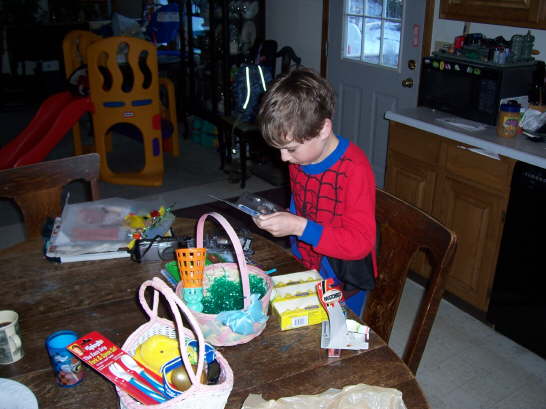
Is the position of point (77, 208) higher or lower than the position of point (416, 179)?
higher

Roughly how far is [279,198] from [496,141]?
1.87m

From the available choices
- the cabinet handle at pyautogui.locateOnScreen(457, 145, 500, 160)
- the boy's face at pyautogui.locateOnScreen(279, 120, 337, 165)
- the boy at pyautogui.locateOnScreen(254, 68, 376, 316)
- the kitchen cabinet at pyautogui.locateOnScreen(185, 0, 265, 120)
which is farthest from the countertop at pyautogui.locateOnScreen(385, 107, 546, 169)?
the kitchen cabinet at pyautogui.locateOnScreen(185, 0, 265, 120)

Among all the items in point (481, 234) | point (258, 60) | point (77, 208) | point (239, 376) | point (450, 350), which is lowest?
point (450, 350)

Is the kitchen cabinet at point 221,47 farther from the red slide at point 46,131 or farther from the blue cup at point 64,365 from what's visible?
the blue cup at point 64,365

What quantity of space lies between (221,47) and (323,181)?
3330mm

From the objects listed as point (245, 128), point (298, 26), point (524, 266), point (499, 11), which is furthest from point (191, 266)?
point (298, 26)

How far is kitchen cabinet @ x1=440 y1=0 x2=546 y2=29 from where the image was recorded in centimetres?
230

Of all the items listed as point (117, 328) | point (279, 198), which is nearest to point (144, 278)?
point (117, 328)

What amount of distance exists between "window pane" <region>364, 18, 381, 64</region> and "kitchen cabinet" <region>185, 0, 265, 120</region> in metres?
1.12

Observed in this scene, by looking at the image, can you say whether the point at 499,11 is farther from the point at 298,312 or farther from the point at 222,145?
the point at 222,145

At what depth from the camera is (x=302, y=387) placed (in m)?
1.00

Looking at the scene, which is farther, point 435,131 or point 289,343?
point 435,131

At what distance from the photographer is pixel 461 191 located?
2426mm

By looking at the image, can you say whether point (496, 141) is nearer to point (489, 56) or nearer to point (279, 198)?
point (489, 56)
